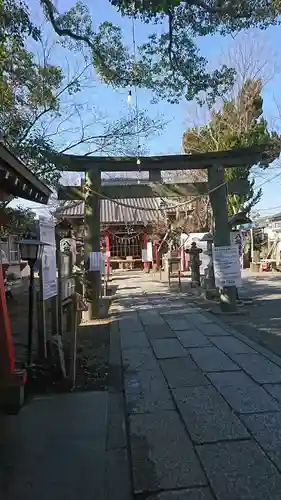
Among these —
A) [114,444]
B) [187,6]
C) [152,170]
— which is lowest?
[114,444]

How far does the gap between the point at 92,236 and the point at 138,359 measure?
4540 millimetres

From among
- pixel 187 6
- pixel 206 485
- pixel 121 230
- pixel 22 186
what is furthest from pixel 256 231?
pixel 206 485

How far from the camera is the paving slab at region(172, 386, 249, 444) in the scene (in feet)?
10.5

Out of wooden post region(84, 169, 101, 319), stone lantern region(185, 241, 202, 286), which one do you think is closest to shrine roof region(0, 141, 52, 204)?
wooden post region(84, 169, 101, 319)

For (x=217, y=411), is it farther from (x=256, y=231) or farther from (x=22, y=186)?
(x=256, y=231)

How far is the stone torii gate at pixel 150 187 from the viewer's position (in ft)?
31.2

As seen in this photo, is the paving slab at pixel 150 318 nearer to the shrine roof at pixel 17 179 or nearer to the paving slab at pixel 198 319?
the paving slab at pixel 198 319

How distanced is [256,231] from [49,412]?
26323mm

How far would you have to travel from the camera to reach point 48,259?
5234 millimetres

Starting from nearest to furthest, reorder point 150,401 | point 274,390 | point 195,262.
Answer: point 150,401
point 274,390
point 195,262

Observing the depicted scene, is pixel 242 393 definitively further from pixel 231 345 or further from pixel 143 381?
pixel 231 345

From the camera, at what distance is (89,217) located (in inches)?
381

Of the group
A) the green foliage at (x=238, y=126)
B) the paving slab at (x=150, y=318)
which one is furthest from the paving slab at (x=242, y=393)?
the green foliage at (x=238, y=126)

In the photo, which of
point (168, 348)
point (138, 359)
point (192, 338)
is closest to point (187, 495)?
point (138, 359)
